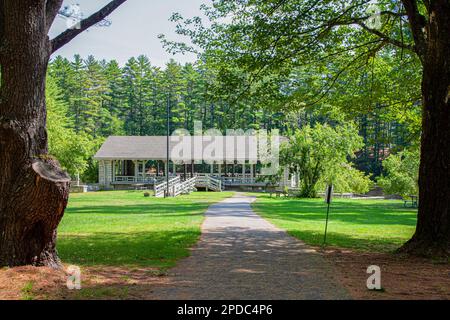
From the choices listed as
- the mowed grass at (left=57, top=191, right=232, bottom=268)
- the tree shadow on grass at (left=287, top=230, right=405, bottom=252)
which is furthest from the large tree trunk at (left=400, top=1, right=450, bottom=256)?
the mowed grass at (left=57, top=191, right=232, bottom=268)

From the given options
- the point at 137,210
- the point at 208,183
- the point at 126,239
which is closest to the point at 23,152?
the point at 126,239

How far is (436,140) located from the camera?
9.58 m

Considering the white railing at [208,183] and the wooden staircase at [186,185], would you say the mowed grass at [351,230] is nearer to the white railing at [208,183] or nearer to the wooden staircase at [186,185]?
the wooden staircase at [186,185]

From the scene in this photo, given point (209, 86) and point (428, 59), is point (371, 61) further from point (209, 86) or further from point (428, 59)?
point (209, 86)

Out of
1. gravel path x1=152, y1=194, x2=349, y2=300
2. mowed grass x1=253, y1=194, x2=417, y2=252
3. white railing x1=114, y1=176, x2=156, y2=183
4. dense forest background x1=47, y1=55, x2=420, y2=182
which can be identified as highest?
Answer: dense forest background x1=47, y1=55, x2=420, y2=182

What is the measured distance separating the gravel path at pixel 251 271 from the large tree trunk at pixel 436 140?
2.50m

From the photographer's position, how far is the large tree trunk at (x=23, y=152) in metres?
6.71

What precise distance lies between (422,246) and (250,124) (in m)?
53.7

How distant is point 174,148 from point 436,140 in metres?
42.0

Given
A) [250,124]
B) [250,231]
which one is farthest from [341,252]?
[250,124]

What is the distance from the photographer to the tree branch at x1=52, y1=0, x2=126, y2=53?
7.59 meters

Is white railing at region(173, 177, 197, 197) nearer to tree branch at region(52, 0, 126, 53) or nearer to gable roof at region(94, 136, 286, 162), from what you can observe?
gable roof at region(94, 136, 286, 162)

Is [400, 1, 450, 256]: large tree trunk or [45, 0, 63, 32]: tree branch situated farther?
[400, 1, 450, 256]: large tree trunk

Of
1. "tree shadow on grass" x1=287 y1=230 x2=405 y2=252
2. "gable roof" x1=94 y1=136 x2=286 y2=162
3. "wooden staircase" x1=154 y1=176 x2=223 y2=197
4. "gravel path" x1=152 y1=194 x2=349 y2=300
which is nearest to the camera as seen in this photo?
"gravel path" x1=152 y1=194 x2=349 y2=300
